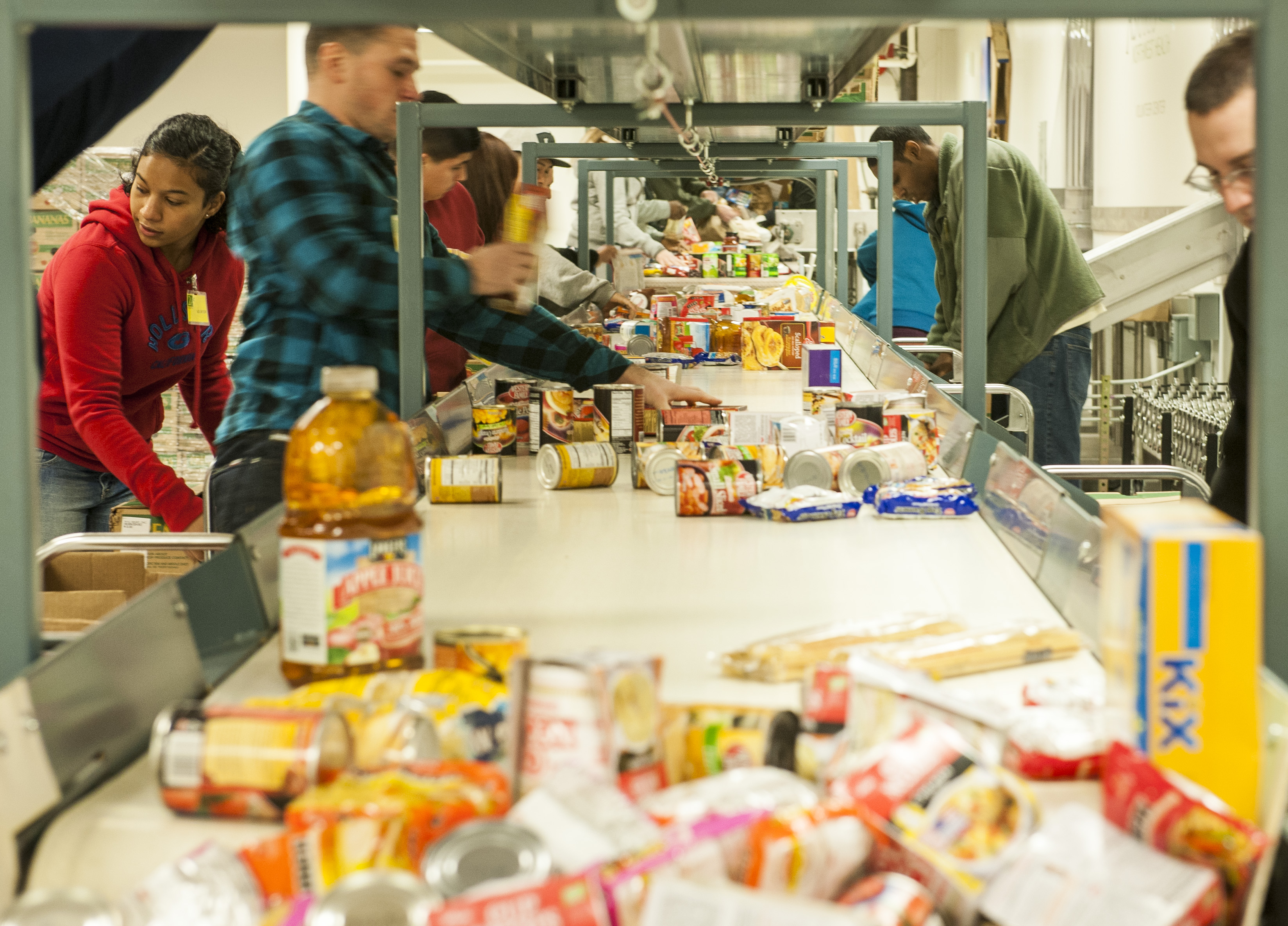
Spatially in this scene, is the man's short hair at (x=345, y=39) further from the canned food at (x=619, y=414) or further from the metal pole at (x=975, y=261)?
the metal pole at (x=975, y=261)

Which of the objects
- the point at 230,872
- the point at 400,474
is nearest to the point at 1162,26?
the point at 400,474

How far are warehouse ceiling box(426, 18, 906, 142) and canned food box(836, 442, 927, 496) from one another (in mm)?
682

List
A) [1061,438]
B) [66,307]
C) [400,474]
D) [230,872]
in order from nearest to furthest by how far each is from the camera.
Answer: [230,872] < [400,474] < [66,307] < [1061,438]

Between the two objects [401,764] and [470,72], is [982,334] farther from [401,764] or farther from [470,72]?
[470,72]

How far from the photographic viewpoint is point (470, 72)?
1269cm

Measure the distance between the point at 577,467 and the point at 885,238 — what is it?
8.76ft

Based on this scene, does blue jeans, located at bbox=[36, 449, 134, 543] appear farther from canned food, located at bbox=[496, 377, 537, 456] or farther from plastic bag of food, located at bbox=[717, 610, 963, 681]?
plastic bag of food, located at bbox=[717, 610, 963, 681]

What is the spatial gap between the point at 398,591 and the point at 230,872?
1.33ft

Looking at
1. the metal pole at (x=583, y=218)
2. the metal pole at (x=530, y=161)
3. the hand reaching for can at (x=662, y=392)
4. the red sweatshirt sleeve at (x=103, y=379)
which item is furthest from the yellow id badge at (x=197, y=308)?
the metal pole at (x=583, y=218)

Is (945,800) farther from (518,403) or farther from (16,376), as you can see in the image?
(518,403)

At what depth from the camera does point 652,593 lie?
1521mm

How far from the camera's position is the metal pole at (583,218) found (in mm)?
5812

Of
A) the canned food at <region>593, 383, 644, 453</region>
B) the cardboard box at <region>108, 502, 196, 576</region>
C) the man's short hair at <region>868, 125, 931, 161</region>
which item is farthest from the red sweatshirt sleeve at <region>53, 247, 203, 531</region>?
the man's short hair at <region>868, 125, 931, 161</region>

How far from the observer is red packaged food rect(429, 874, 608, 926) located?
633 mm
